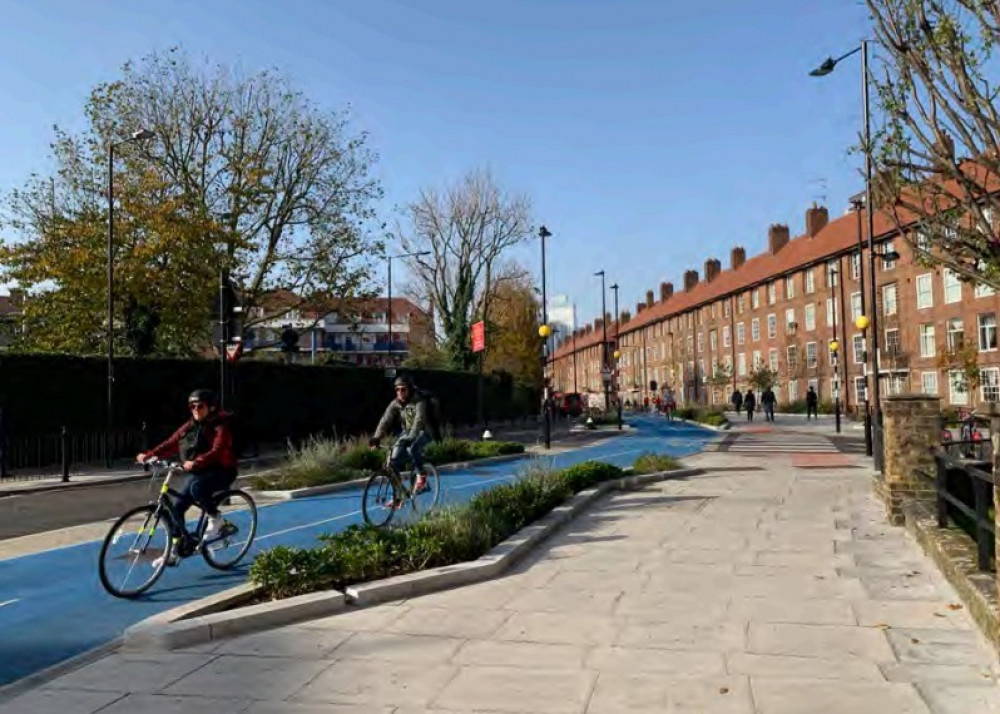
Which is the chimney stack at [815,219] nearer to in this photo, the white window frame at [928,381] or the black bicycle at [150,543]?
the white window frame at [928,381]

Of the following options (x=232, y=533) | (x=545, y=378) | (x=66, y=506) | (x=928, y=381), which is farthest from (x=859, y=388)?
(x=232, y=533)

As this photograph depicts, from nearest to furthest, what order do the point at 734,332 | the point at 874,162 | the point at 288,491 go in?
the point at 874,162 → the point at 288,491 → the point at 734,332

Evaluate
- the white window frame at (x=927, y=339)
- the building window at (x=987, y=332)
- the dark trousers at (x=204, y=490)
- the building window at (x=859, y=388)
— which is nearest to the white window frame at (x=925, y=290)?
the white window frame at (x=927, y=339)

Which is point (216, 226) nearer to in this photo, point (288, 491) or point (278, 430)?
point (278, 430)

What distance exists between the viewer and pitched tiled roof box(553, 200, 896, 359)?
182 feet

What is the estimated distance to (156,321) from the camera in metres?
28.5

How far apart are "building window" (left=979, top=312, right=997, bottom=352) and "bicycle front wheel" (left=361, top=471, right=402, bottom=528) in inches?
1625

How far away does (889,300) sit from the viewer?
165 ft

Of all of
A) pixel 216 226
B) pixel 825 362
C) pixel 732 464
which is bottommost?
pixel 732 464

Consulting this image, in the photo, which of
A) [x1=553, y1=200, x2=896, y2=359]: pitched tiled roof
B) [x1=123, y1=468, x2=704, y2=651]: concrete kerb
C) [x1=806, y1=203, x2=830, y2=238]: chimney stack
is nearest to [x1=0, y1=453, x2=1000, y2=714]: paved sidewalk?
[x1=123, y1=468, x2=704, y2=651]: concrete kerb

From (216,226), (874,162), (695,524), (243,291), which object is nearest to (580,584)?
(695,524)

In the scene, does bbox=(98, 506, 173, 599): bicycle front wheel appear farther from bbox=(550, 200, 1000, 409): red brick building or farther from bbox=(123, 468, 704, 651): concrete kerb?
bbox=(550, 200, 1000, 409): red brick building

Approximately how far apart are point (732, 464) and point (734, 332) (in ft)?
185

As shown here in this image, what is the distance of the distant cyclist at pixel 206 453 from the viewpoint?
7250 mm
